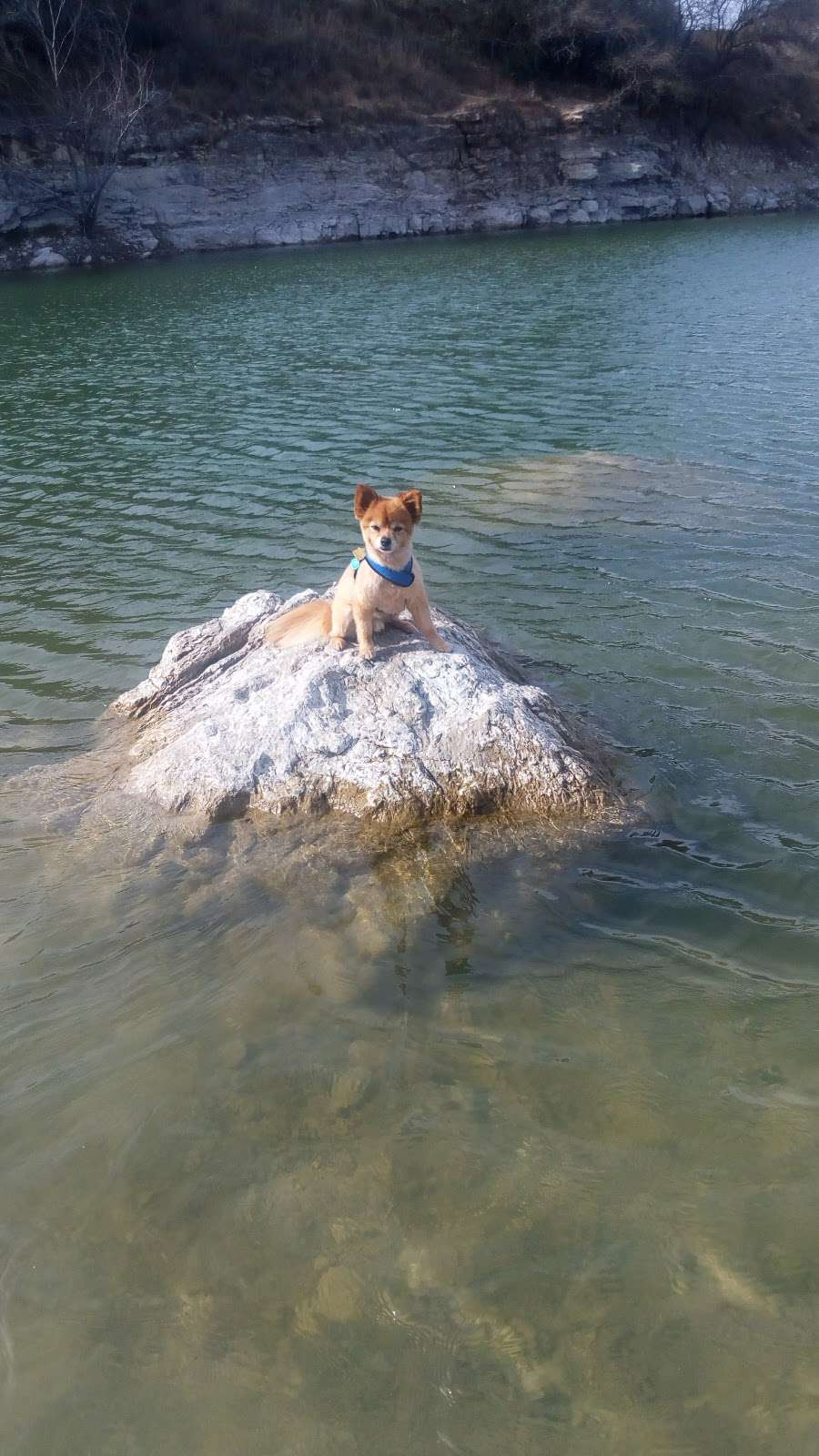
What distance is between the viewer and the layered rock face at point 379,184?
156ft

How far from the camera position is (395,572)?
630 centimetres

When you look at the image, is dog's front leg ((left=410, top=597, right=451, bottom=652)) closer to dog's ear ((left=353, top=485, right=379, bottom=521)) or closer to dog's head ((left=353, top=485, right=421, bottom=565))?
dog's head ((left=353, top=485, right=421, bottom=565))

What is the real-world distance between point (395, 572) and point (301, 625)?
4.01 feet

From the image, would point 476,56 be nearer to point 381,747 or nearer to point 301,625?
point 301,625

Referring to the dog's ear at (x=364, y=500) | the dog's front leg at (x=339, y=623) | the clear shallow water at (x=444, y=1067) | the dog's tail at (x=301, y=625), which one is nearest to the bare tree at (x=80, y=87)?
the clear shallow water at (x=444, y=1067)

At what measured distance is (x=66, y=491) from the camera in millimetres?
14680

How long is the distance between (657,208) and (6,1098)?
63425 millimetres

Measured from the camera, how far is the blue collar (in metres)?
6.29

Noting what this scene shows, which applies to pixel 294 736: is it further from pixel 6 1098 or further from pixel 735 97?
pixel 735 97

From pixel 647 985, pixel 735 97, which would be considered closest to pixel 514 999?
pixel 647 985

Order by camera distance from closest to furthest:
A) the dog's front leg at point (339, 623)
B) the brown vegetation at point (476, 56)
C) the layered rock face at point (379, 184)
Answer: the dog's front leg at point (339, 623) < the layered rock face at point (379, 184) < the brown vegetation at point (476, 56)

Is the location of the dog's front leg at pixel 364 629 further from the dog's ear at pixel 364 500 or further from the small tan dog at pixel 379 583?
the dog's ear at pixel 364 500

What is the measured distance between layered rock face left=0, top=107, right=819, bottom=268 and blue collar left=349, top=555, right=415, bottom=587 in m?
46.5

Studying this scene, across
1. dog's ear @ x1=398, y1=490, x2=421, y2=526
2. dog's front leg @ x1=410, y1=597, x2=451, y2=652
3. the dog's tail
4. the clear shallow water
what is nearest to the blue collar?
dog's front leg @ x1=410, y1=597, x2=451, y2=652
